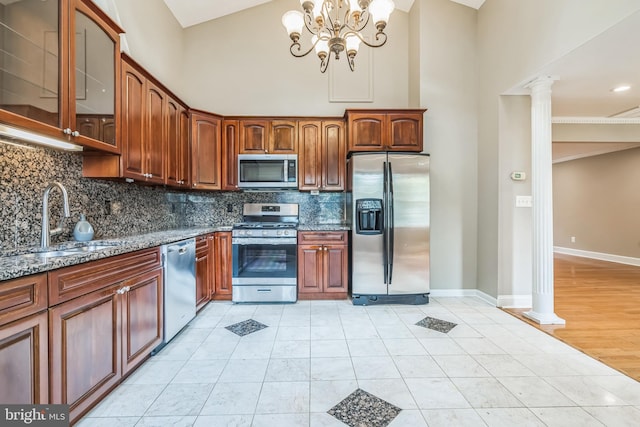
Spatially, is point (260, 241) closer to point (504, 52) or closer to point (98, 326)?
point (98, 326)

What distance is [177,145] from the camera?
3104 mm

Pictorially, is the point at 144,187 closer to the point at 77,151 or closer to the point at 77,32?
the point at 77,151

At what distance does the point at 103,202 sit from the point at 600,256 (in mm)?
8835

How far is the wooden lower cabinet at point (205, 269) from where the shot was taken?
2968 millimetres

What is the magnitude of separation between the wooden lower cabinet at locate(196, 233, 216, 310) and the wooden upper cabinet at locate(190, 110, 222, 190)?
702 mm

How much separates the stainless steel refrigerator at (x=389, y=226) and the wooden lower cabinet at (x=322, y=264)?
0.17m

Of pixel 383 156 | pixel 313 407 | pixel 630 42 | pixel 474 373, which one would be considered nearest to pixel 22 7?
pixel 313 407

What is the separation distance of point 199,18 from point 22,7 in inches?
113

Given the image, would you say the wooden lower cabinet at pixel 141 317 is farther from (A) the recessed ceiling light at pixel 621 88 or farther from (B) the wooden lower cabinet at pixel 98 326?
(A) the recessed ceiling light at pixel 621 88

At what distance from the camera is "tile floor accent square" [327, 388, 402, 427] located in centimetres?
150

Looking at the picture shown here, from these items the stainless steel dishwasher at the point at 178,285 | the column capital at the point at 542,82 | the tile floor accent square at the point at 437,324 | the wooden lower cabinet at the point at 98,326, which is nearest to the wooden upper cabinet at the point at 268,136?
the stainless steel dishwasher at the point at 178,285

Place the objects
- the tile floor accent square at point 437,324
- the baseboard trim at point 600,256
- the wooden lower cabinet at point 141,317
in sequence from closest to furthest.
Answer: the wooden lower cabinet at point 141,317 → the tile floor accent square at point 437,324 → the baseboard trim at point 600,256

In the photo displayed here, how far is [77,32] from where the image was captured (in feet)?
5.74

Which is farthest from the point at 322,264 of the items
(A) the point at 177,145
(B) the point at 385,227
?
(A) the point at 177,145
